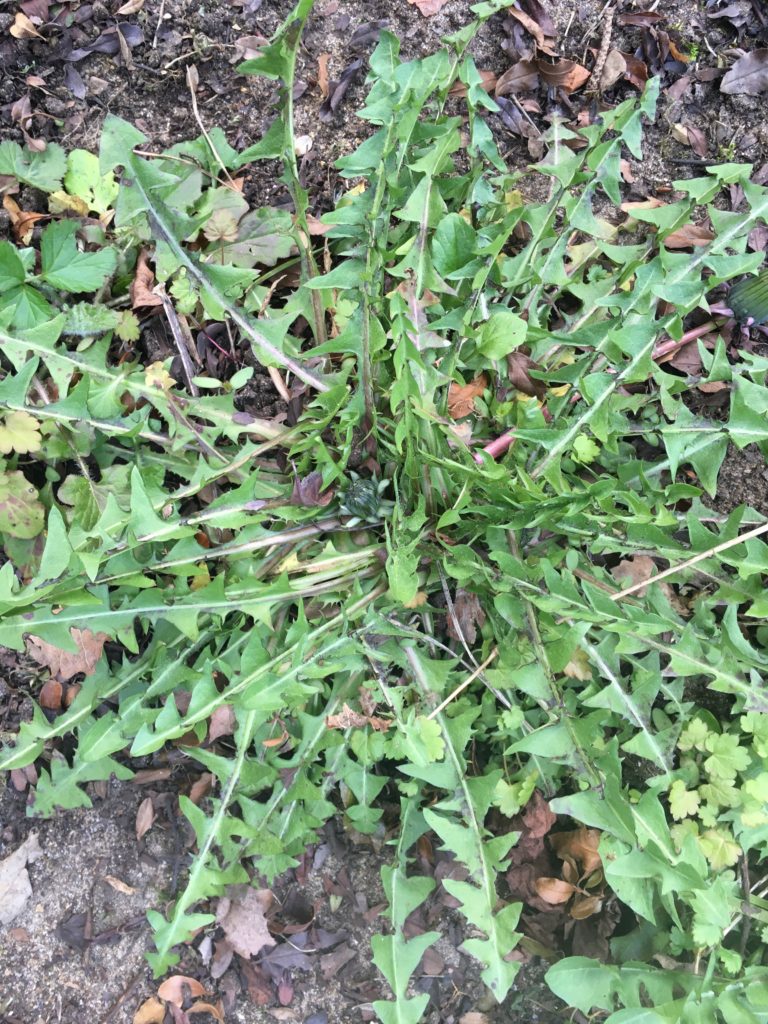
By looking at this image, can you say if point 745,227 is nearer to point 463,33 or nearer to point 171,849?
point 463,33

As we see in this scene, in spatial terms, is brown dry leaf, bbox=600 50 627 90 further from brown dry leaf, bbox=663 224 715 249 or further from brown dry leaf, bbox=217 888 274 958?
brown dry leaf, bbox=217 888 274 958

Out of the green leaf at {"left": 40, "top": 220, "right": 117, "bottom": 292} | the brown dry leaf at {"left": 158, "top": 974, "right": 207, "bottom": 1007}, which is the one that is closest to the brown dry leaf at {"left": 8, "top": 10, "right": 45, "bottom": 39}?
the green leaf at {"left": 40, "top": 220, "right": 117, "bottom": 292}

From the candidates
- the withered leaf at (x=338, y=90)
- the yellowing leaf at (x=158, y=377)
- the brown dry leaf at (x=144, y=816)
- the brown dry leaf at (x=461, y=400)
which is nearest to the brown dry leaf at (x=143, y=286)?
the yellowing leaf at (x=158, y=377)

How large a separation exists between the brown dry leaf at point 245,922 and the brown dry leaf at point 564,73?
2.74 meters

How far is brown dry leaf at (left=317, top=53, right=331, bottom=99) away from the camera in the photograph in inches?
97.8

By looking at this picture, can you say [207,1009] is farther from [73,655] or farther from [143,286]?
[143,286]

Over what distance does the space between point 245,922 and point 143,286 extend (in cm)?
196

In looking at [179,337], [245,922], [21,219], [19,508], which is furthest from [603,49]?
[245,922]

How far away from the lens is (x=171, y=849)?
2365 millimetres

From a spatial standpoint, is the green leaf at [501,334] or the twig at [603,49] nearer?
the green leaf at [501,334]

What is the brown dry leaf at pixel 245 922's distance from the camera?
224 centimetres

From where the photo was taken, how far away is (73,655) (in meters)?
2.29

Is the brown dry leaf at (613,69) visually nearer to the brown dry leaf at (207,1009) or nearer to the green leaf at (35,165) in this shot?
the green leaf at (35,165)

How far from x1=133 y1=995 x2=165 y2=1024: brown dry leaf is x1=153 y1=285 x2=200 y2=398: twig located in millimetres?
1847
